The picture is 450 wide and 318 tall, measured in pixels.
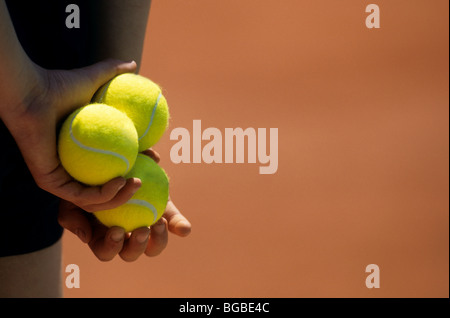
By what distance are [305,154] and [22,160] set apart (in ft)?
6.11

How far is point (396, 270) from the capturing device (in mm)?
2148

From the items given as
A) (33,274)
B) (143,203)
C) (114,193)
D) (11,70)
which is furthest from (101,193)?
(33,274)

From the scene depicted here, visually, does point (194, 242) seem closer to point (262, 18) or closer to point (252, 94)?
point (252, 94)

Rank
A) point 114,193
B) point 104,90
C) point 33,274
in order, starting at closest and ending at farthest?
1. point 114,193
2. point 104,90
3. point 33,274

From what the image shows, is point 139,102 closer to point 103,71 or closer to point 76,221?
point 103,71

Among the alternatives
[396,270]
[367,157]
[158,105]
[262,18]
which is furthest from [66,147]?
[262,18]

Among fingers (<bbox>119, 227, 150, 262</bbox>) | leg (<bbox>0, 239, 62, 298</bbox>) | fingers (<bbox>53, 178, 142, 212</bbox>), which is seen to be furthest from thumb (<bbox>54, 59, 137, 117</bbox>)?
leg (<bbox>0, 239, 62, 298</bbox>)

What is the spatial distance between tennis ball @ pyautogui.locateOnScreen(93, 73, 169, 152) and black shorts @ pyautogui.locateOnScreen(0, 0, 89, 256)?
0.09m

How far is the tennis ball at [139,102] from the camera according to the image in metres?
0.96

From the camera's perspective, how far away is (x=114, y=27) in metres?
1.05

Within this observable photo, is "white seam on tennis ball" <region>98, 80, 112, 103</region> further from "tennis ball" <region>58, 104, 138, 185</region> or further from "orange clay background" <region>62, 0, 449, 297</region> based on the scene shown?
"orange clay background" <region>62, 0, 449, 297</region>

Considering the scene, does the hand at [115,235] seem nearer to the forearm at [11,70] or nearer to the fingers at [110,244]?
the fingers at [110,244]

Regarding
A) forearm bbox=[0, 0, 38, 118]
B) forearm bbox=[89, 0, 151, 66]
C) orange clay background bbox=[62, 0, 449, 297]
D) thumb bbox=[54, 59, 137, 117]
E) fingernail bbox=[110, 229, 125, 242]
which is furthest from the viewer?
orange clay background bbox=[62, 0, 449, 297]

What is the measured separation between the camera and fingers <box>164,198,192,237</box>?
3.41ft
